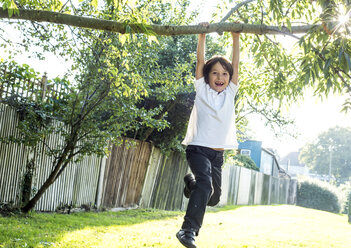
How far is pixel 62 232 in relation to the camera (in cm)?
580

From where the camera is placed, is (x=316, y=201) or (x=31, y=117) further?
(x=316, y=201)

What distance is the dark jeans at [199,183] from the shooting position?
3703 millimetres

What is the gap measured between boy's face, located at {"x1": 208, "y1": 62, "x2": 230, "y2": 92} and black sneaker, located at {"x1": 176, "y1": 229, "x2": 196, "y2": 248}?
4.80 ft

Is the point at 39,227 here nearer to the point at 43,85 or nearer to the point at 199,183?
the point at 43,85

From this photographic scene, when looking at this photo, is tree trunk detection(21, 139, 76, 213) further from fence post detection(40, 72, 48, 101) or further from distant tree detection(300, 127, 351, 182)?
distant tree detection(300, 127, 351, 182)

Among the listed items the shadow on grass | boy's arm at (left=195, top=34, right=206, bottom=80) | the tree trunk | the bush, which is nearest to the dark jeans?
boy's arm at (left=195, top=34, right=206, bottom=80)

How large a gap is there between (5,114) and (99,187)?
3.45m

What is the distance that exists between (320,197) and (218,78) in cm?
3244

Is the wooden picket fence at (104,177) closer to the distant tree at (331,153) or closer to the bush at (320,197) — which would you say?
the bush at (320,197)

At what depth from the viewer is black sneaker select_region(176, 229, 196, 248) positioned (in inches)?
139

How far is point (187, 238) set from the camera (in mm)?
3566

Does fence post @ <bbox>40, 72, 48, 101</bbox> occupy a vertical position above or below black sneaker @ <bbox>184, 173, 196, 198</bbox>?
above

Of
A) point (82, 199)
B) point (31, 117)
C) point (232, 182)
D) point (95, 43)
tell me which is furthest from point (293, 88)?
point (232, 182)

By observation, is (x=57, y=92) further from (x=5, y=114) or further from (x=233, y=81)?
(x=233, y=81)
